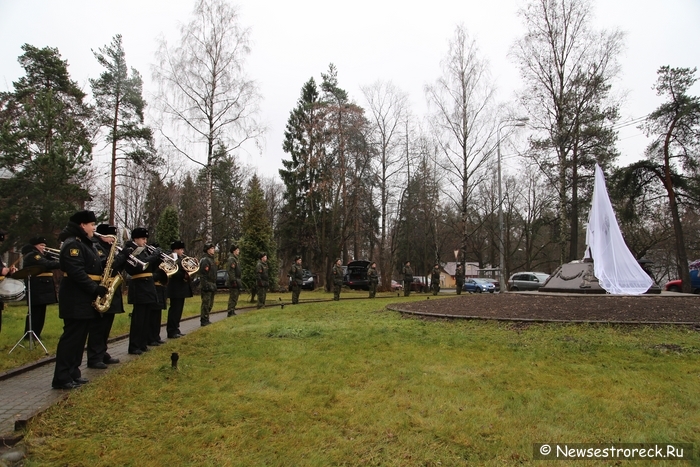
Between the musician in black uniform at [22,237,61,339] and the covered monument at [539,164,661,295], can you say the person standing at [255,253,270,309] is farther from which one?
the covered monument at [539,164,661,295]

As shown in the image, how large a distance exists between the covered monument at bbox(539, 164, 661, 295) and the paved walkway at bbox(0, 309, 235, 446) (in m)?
13.2

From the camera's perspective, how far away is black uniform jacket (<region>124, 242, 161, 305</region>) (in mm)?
7762

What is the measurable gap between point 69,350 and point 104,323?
1238 millimetres

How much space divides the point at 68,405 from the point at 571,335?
8.10 m

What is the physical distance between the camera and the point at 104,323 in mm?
6754

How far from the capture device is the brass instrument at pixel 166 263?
323 inches

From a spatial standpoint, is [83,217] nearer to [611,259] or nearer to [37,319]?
[37,319]

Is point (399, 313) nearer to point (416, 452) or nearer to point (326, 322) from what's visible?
point (326, 322)

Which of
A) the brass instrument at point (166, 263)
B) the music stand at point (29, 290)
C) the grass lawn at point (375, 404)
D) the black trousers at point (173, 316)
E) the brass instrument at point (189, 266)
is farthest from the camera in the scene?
the black trousers at point (173, 316)

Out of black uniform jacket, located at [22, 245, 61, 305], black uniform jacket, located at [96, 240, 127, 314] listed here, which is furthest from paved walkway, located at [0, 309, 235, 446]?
black uniform jacket, located at [22, 245, 61, 305]

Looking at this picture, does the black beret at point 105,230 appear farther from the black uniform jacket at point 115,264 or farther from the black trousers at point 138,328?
the black trousers at point 138,328

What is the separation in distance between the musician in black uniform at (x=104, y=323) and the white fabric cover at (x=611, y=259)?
13.2 meters

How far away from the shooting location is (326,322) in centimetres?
1168

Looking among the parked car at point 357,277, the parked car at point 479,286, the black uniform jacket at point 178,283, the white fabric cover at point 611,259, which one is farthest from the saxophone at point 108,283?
the parked car at point 479,286
